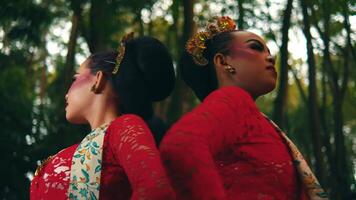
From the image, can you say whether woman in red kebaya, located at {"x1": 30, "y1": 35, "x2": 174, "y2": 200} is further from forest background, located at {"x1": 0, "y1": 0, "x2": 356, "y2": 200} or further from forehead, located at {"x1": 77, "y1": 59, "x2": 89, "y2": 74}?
forest background, located at {"x1": 0, "y1": 0, "x2": 356, "y2": 200}

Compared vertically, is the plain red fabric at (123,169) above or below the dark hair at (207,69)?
below

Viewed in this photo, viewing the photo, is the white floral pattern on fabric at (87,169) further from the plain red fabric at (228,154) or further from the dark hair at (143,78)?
the plain red fabric at (228,154)

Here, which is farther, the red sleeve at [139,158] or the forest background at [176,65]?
the forest background at [176,65]

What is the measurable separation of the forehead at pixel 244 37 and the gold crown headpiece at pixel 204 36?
0.09 metres

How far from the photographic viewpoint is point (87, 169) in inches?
93.7

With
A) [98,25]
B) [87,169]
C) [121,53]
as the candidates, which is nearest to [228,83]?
[121,53]

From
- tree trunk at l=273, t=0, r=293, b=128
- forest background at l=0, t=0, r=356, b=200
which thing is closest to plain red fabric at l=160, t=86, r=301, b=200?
forest background at l=0, t=0, r=356, b=200

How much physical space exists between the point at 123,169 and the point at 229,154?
36 centimetres

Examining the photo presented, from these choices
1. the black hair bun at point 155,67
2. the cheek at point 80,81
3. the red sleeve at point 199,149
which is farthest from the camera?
the cheek at point 80,81

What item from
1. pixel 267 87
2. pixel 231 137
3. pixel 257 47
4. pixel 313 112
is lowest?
pixel 313 112

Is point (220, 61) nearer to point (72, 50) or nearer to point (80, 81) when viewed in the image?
point (80, 81)

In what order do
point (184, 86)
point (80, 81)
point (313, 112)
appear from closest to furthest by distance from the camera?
point (80, 81), point (184, 86), point (313, 112)

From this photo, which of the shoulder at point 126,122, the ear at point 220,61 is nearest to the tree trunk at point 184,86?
the ear at point 220,61

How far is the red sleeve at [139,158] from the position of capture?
204 cm
